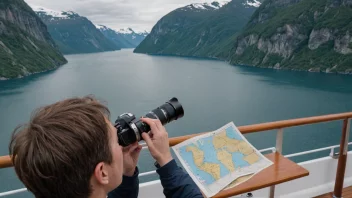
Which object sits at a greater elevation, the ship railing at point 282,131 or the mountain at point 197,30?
the mountain at point 197,30

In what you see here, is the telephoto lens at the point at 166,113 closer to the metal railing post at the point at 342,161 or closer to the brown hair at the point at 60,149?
the brown hair at the point at 60,149

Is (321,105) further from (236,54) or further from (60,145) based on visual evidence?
(236,54)

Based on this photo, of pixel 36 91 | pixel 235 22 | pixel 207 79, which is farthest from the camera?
pixel 235 22

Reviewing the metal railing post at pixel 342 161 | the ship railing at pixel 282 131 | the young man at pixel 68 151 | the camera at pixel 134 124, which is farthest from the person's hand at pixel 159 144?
the metal railing post at pixel 342 161

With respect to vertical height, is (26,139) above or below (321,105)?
above

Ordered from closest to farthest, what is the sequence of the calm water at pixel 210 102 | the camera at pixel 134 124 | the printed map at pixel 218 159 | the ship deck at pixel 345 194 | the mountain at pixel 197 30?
the camera at pixel 134 124, the printed map at pixel 218 159, the ship deck at pixel 345 194, the calm water at pixel 210 102, the mountain at pixel 197 30

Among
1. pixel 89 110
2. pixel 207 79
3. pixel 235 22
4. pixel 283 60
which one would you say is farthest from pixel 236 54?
pixel 89 110

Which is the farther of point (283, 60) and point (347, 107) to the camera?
point (283, 60)
